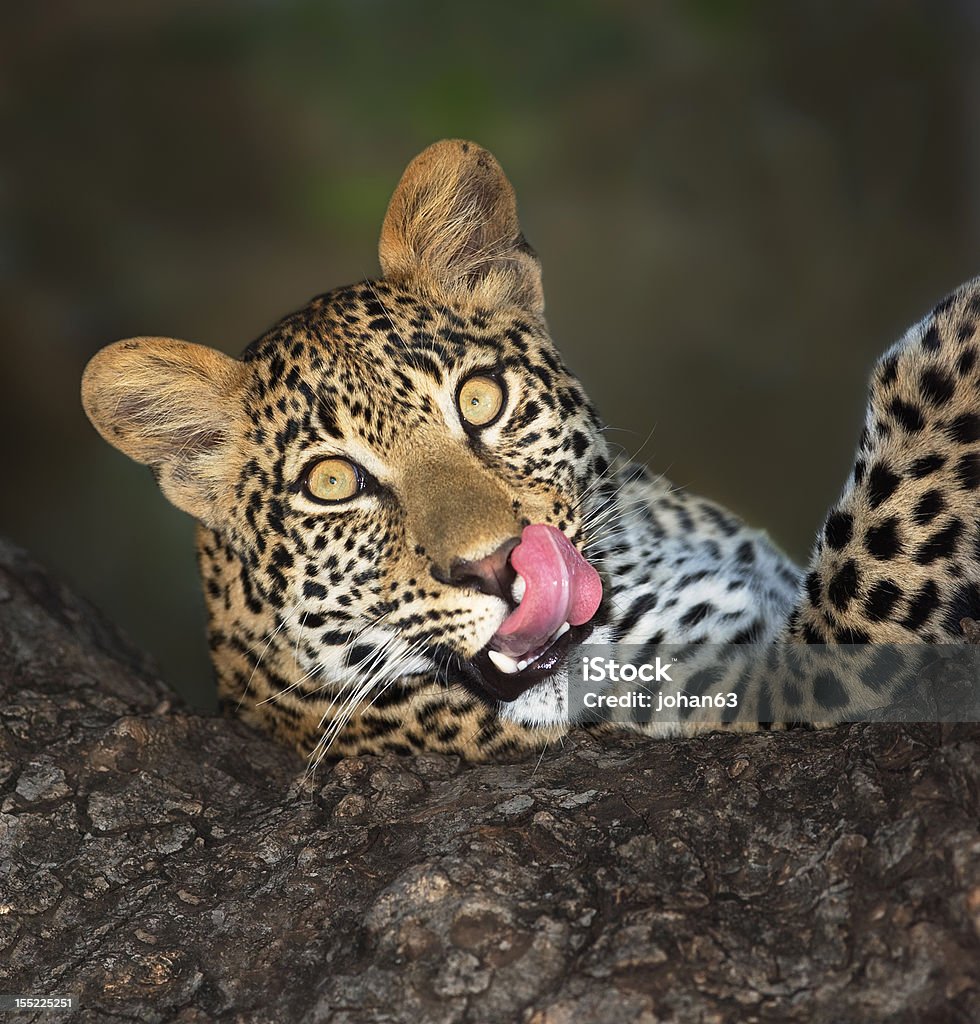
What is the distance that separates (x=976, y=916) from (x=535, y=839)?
3.99ft

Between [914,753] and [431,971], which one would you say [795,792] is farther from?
[431,971]

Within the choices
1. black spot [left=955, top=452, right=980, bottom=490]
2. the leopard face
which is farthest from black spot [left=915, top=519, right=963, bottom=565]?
the leopard face

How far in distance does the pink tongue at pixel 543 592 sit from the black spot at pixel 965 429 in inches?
50.1

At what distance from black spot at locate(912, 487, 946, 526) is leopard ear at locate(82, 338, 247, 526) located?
2.45 meters

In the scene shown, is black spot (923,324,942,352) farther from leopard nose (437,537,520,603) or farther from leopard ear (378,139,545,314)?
leopard ear (378,139,545,314)

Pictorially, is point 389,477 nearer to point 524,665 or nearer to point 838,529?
point 524,665

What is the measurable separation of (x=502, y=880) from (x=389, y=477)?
1554mm

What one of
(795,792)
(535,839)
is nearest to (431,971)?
(535,839)

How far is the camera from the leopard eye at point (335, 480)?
4.41 meters

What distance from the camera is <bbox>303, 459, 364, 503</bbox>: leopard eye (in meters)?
4.41

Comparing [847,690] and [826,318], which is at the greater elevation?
[826,318]

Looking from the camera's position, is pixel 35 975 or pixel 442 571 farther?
pixel 442 571

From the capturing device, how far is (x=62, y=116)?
32.9 ft

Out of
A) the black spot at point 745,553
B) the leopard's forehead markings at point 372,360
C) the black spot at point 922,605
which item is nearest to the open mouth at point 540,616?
the leopard's forehead markings at point 372,360
